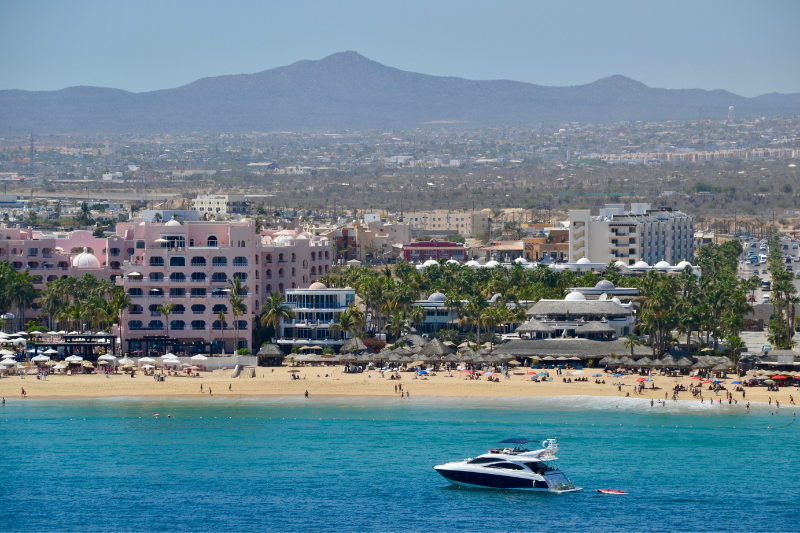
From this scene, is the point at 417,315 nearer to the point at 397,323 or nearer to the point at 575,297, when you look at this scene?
the point at 397,323

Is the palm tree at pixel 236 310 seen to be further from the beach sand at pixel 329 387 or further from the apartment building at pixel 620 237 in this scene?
the apartment building at pixel 620 237

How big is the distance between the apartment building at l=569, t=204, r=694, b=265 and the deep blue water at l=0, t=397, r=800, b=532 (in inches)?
2859

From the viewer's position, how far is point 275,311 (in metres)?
94.4

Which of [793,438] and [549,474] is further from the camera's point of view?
[793,438]

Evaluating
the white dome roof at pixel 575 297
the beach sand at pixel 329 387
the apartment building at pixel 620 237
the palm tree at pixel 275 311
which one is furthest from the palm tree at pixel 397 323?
the apartment building at pixel 620 237

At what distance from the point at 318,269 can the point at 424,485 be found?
5475cm

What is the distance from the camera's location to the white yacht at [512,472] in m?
57.4

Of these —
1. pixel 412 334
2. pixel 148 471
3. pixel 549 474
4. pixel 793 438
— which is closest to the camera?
pixel 549 474

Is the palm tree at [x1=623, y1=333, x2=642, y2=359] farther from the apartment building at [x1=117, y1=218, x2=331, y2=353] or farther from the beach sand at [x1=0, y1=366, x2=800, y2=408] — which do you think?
the apartment building at [x1=117, y1=218, x2=331, y2=353]

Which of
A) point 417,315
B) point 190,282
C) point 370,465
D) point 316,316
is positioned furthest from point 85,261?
point 370,465

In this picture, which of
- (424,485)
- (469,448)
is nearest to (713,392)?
(469,448)

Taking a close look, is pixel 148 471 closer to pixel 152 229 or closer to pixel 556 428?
pixel 556 428

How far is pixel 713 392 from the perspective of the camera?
80.4m

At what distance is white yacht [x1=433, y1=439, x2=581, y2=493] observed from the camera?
5738cm
